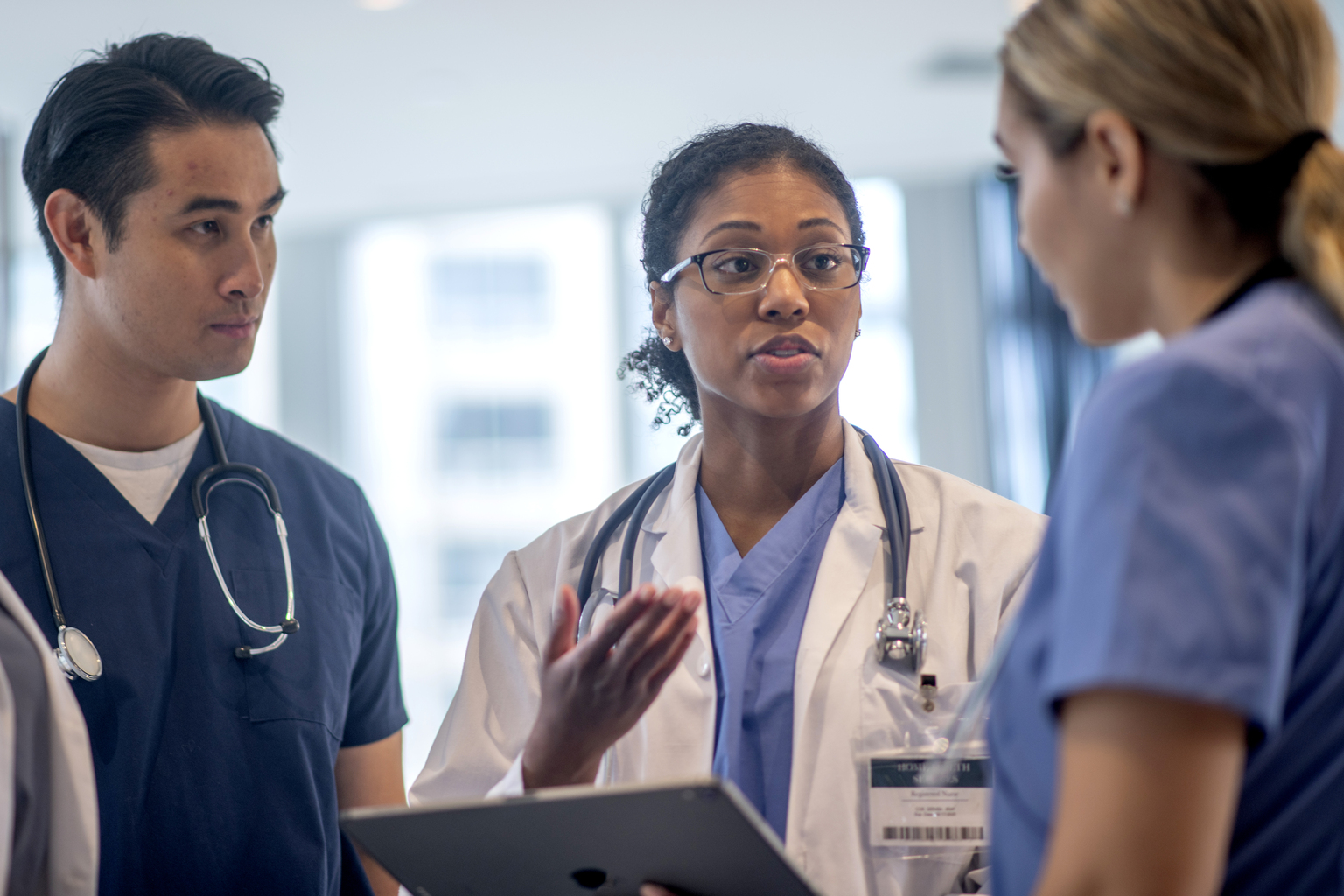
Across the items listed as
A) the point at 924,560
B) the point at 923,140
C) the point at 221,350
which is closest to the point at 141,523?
the point at 221,350

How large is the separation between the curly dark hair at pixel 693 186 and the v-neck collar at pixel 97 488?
30.4 inches

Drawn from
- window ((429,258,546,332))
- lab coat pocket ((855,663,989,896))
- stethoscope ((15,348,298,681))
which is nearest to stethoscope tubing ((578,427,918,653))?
lab coat pocket ((855,663,989,896))

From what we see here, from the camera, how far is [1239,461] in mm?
640

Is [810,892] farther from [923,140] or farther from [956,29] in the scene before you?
[923,140]

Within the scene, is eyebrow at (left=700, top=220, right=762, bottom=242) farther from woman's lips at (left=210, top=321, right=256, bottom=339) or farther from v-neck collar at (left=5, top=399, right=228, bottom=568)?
v-neck collar at (left=5, top=399, right=228, bottom=568)

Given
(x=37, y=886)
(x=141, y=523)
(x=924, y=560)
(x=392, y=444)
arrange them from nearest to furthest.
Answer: (x=37, y=886), (x=924, y=560), (x=141, y=523), (x=392, y=444)

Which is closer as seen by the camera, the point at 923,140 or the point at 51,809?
the point at 51,809

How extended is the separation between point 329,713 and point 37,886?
505mm

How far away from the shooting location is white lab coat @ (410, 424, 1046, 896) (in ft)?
4.35

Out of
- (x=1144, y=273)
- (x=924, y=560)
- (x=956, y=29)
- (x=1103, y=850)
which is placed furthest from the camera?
(x=956, y=29)

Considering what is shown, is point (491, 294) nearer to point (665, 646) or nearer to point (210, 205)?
point (210, 205)

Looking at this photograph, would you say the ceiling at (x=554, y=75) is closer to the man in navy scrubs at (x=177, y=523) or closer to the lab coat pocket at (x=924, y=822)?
the man in navy scrubs at (x=177, y=523)

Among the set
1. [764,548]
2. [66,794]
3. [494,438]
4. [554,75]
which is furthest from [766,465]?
[494,438]

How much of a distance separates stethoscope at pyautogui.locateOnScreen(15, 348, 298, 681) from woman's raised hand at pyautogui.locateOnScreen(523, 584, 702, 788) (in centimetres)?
60
